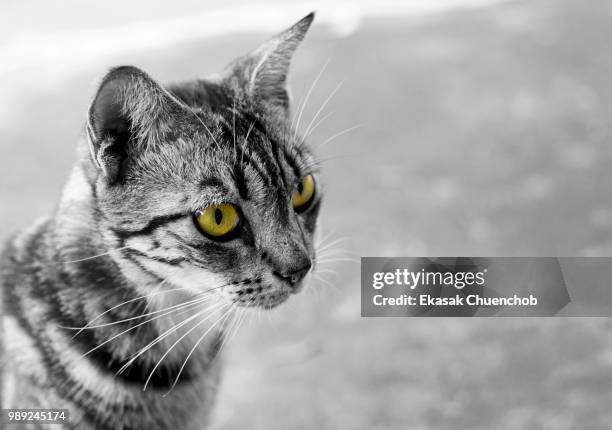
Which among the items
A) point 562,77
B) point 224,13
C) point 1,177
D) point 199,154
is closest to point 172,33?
point 224,13

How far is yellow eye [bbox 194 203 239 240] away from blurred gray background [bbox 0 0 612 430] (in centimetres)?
27

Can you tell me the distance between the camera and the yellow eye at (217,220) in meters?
1.17

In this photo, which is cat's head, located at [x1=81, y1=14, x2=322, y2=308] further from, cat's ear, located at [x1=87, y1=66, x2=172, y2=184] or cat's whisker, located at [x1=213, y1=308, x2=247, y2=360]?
cat's whisker, located at [x1=213, y1=308, x2=247, y2=360]

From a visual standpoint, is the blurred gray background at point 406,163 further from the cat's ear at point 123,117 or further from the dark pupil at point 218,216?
the dark pupil at point 218,216

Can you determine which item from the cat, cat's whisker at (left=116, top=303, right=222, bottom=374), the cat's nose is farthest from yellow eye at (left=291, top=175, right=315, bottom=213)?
cat's whisker at (left=116, top=303, right=222, bottom=374)

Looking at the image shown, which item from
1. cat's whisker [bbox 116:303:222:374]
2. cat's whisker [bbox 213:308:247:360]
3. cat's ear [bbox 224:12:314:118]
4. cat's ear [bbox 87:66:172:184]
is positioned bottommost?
cat's whisker [bbox 116:303:222:374]

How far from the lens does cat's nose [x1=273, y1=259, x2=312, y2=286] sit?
121cm

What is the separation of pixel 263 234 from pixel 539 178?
1.55 meters

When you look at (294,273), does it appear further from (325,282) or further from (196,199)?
(325,282)

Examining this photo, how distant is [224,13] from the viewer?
3.55m

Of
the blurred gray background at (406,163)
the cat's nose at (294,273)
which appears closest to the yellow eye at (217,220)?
the cat's nose at (294,273)

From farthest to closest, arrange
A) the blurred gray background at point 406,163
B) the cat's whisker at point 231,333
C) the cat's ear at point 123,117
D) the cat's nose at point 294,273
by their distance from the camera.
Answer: the blurred gray background at point 406,163
the cat's whisker at point 231,333
the cat's nose at point 294,273
the cat's ear at point 123,117

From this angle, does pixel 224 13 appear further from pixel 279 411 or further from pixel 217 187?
pixel 217 187

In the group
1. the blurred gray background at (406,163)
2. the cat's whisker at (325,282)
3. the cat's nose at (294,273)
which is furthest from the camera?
the blurred gray background at (406,163)
